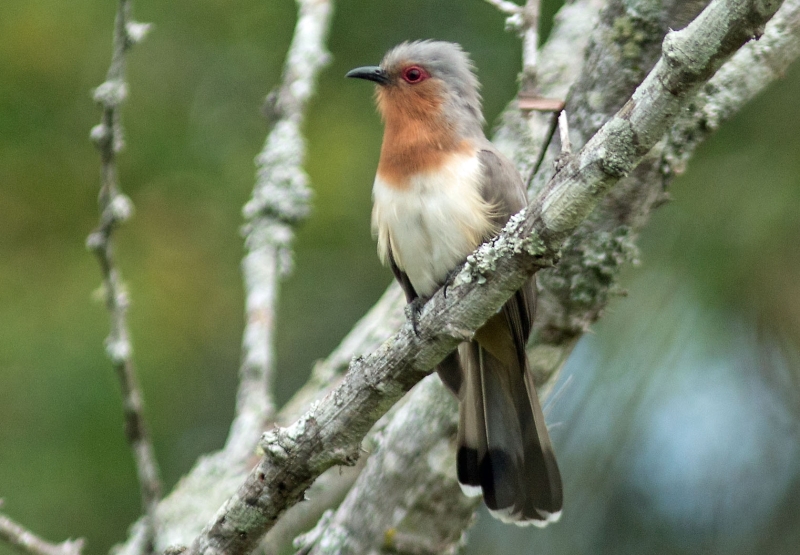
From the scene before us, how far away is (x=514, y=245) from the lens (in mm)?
2725

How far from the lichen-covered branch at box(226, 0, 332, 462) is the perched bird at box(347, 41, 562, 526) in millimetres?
669

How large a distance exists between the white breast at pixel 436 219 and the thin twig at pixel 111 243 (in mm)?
1090

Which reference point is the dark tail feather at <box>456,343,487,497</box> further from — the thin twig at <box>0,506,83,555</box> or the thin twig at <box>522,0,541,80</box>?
the thin twig at <box>0,506,83,555</box>

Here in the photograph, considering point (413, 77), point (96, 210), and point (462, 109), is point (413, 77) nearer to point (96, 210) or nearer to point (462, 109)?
point (462, 109)

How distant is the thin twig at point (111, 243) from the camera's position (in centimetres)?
338

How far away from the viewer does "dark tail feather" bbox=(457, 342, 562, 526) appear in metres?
3.86

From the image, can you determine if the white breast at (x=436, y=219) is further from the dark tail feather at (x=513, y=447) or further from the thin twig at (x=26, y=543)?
the thin twig at (x=26, y=543)

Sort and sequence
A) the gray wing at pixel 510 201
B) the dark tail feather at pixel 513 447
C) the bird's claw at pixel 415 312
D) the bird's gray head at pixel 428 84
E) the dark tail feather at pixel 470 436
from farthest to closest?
the bird's gray head at pixel 428 84 < the dark tail feather at pixel 513 447 < the dark tail feather at pixel 470 436 < the gray wing at pixel 510 201 < the bird's claw at pixel 415 312

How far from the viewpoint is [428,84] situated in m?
4.43

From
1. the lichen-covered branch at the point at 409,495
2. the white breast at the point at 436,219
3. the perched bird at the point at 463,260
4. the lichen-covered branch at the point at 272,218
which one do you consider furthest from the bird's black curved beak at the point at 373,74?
the lichen-covered branch at the point at 409,495

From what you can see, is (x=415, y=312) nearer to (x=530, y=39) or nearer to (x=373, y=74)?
(x=530, y=39)

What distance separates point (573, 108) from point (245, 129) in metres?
3.17

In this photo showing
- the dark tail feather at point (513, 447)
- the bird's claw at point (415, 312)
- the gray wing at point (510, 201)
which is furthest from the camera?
the dark tail feather at point (513, 447)

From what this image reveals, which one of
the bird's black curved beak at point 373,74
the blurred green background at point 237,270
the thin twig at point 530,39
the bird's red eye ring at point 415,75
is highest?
the thin twig at point 530,39
